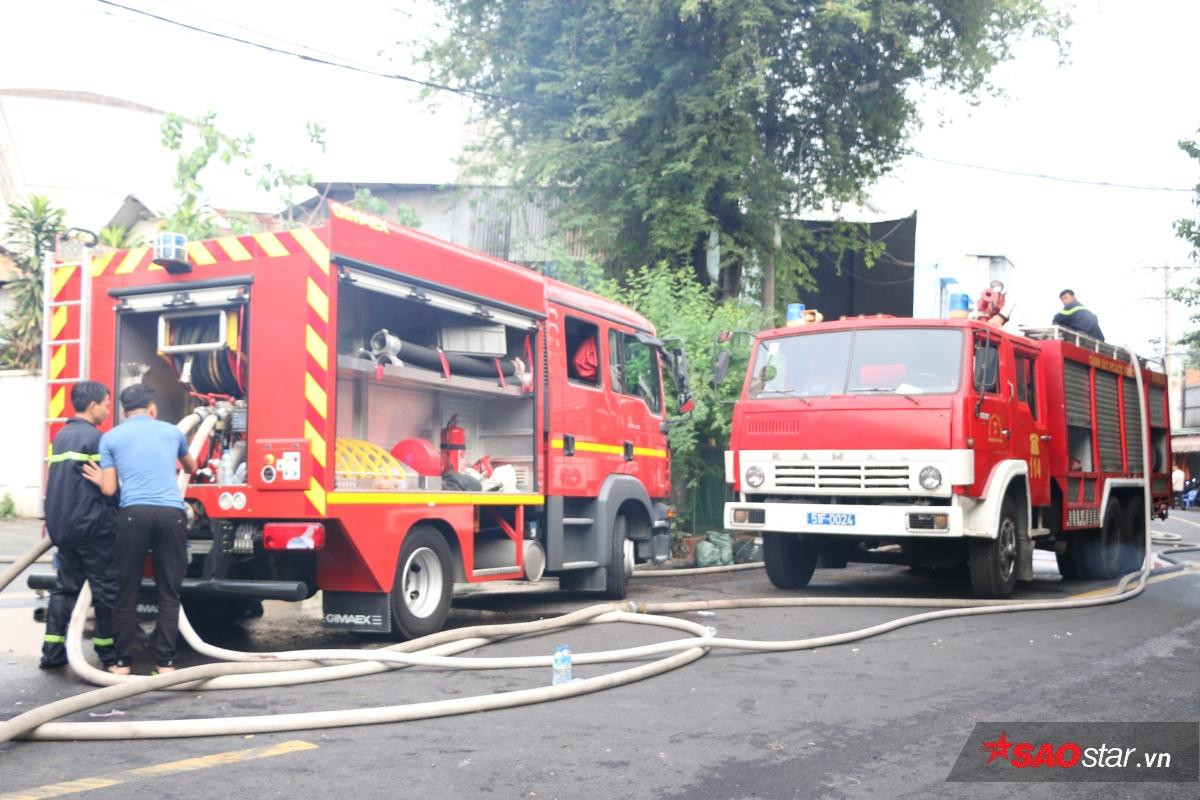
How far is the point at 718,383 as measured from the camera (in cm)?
1148

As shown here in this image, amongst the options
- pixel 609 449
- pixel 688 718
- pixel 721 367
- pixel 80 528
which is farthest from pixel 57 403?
pixel 721 367

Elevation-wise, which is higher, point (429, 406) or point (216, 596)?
point (429, 406)

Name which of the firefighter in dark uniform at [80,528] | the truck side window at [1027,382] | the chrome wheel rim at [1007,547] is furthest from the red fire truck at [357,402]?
the truck side window at [1027,382]

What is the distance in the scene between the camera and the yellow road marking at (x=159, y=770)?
13.9 feet

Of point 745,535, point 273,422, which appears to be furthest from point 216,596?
point 745,535

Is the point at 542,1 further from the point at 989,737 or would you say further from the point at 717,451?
the point at 989,737

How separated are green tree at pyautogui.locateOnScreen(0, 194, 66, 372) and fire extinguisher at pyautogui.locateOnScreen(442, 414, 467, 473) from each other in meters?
12.8

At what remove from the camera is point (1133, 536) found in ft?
48.1

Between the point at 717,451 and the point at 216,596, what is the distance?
34.5 ft

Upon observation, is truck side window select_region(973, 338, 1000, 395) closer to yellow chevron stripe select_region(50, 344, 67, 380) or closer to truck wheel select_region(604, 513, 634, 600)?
truck wheel select_region(604, 513, 634, 600)

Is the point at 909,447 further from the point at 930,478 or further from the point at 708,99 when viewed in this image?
the point at 708,99

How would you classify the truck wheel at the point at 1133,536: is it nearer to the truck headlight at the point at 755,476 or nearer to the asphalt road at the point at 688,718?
the asphalt road at the point at 688,718

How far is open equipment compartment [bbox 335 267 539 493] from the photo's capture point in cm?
816

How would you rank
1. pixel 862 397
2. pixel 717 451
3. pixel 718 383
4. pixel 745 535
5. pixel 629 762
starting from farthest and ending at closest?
pixel 717 451, pixel 745 535, pixel 718 383, pixel 862 397, pixel 629 762
